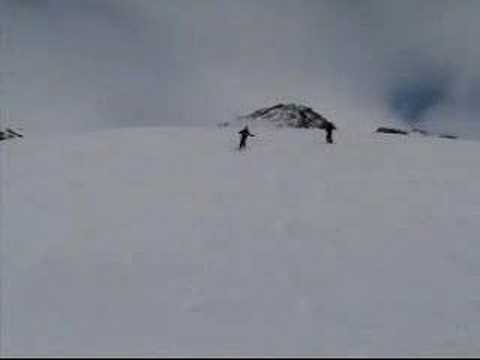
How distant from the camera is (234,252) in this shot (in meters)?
21.1

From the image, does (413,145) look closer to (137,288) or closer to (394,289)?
(394,289)

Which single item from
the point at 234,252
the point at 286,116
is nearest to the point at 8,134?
the point at 234,252

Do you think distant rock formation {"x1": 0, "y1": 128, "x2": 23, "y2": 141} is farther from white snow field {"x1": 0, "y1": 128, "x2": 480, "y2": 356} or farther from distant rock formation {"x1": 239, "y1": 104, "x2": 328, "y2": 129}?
distant rock formation {"x1": 239, "y1": 104, "x2": 328, "y2": 129}

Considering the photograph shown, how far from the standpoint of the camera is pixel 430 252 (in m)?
22.3

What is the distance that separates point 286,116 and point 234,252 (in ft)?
252

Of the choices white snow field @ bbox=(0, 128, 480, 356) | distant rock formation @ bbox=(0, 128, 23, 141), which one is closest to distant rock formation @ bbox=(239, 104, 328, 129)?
distant rock formation @ bbox=(0, 128, 23, 141)

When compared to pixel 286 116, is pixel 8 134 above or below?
below

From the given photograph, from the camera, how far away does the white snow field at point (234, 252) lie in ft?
51.8

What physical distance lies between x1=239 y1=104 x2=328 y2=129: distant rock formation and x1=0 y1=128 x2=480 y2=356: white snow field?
59.8 m

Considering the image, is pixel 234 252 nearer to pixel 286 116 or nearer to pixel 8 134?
pixel 8 134

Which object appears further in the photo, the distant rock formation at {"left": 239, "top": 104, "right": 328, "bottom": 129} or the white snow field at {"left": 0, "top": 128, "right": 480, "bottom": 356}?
the distant rock formation at {"left": 239, "top": 104, "right": 328, "bottom": 129}

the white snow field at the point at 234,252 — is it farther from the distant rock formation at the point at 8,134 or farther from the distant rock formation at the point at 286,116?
the distant rock formation at the point at 286,116

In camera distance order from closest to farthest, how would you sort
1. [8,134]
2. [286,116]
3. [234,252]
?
[234,252] < [8,134] < [286,116]

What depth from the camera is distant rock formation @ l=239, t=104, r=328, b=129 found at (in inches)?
3728
